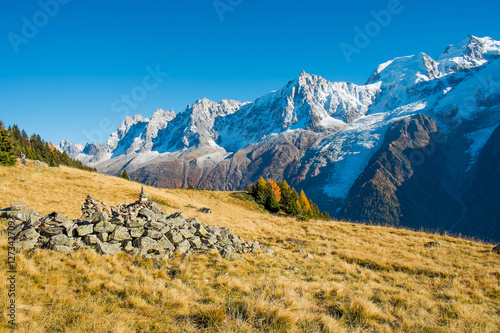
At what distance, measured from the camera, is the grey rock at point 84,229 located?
1127 centimetres

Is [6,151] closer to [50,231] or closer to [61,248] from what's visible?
[50,231]

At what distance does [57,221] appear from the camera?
38.3 ft

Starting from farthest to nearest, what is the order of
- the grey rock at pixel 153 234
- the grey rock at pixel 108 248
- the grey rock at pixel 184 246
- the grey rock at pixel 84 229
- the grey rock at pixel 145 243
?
the grey rock at pixel 153 234 → the grey rock at pixel 184 246 → the grey rock at pixel 145 243 → the grey rock at pixel 84 229 → the grey rock at pixel 108 248

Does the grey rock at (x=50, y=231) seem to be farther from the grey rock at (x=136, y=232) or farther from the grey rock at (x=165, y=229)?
the grey rock at (x=165, y=229)

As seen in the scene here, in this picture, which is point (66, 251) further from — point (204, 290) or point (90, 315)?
point (204, 290)

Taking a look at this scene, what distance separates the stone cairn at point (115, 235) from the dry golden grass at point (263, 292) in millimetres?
784

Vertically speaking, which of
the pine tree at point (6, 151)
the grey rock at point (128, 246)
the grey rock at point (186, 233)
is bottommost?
the grey rock at point (186, 233)

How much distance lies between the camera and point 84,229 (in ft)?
37.7

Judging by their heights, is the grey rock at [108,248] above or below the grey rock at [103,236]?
below

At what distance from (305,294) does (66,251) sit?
10375 mm

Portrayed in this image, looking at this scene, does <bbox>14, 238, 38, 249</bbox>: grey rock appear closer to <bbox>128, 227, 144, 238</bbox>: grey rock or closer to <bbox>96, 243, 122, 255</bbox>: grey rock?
<bbox>96, 243, 122, 255</bbox>: grey rock

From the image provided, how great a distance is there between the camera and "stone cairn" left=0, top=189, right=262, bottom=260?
10523 mm

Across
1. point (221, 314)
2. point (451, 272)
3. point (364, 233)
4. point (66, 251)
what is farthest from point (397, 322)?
point (364, 233)

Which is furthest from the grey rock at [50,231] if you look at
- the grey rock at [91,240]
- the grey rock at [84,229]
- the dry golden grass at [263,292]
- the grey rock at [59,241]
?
the dry golden grass at [263,292]
